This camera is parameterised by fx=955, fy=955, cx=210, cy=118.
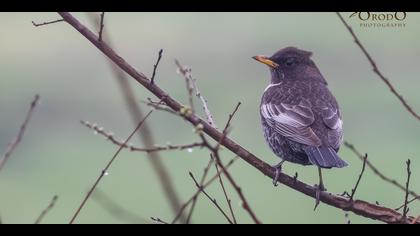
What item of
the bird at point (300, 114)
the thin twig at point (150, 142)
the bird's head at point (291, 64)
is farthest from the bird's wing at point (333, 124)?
the thin twig at point (150, 142)

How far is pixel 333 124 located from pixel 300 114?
0.27 m

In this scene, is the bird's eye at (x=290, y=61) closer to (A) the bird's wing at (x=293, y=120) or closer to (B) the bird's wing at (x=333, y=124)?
(A) the bird's wing at (x=293, y=120)

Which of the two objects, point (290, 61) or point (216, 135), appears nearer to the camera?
point (216, 135)

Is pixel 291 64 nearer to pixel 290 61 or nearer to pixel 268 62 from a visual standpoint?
pixel 290 61

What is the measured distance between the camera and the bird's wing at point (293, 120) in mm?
5582

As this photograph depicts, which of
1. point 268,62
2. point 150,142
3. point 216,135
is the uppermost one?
point 268,62

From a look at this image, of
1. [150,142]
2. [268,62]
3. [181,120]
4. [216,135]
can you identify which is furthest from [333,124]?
[181,120]

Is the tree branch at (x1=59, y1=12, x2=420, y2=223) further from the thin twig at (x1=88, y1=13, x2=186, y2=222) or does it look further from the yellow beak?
the yellow beak

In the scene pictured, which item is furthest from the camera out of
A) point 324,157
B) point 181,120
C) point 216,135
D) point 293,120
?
point 181,120

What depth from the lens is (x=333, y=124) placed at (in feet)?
18.7

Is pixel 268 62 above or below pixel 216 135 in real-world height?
above

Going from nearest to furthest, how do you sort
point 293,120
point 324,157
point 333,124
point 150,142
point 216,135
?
point 150,142 → point 216,135 → point 324,157 → point 333,124 → point 293,120
